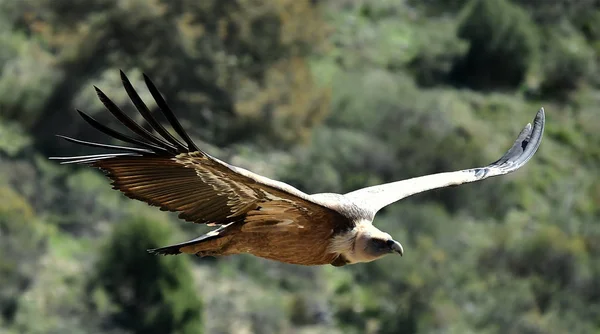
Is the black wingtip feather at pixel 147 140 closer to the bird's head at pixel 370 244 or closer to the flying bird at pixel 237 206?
the flying bird at pixel 237 206

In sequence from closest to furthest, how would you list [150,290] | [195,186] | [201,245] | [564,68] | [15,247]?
1. [195,186]
2. [201,245]
3. [150,290]
4. [15,247]
5. [564,68]

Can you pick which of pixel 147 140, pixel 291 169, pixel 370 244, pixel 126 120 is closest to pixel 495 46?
pixel 291 169

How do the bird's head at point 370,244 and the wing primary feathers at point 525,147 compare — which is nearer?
the bird's head at point 370,244

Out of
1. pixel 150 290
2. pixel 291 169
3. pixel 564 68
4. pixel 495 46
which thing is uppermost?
pixel 495 46

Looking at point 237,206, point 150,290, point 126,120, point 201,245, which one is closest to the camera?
point 126,120

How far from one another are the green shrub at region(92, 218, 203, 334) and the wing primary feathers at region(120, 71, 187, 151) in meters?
23.5

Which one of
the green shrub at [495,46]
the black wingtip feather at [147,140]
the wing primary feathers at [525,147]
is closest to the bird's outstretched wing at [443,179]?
the wing primary feathers at [525,147]

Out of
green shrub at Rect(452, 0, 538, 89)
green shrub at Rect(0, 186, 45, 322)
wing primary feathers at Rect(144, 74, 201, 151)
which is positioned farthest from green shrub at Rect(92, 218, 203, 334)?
wing primary feathers at Rect(144, 74, 201, 151)

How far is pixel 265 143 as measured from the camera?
40844 mm

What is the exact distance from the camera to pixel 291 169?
40.7m

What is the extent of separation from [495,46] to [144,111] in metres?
47.0

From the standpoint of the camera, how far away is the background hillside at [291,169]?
3177 centimetres

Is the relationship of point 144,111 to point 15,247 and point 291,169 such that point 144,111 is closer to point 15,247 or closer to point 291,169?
point 15,247

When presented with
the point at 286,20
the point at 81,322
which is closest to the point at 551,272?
the point at 286,20
